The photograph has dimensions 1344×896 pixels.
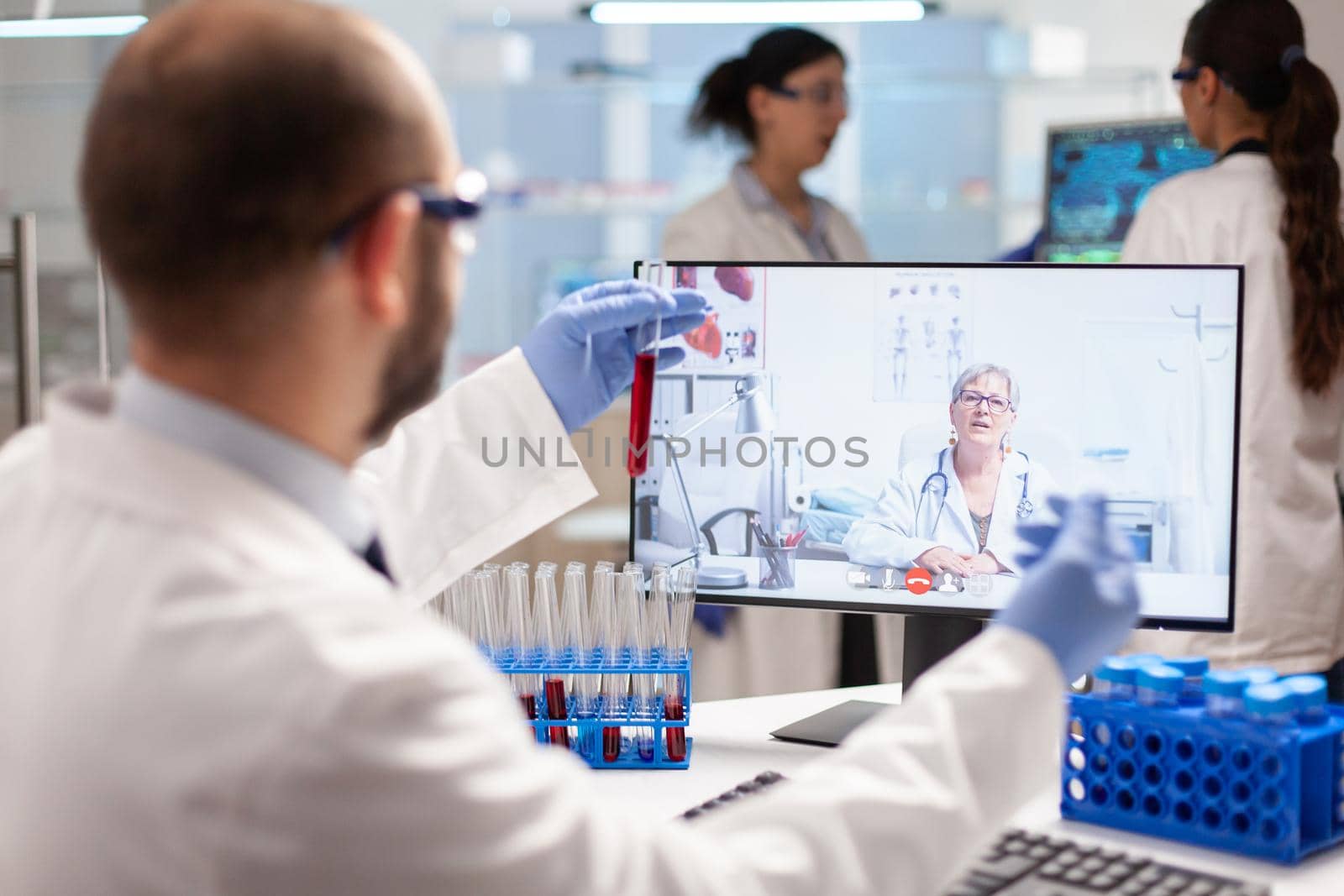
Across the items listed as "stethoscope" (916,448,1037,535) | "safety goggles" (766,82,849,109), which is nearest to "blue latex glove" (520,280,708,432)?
"stethoscope" (916,448,1037,535)

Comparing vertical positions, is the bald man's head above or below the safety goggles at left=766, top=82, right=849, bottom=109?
below

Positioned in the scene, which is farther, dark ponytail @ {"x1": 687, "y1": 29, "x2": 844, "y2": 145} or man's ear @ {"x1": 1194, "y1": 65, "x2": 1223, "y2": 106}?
dark ponytail @ {"x1": 687, "y1": 29, "x2": 844, "y2": 145}

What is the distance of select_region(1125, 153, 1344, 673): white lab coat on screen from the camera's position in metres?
2.26

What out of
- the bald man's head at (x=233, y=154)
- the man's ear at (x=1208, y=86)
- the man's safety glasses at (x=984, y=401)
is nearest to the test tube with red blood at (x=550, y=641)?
the man's safety glasses at (x=984, y=401)

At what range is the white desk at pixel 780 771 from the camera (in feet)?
3.45

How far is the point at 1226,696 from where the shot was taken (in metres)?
1.10

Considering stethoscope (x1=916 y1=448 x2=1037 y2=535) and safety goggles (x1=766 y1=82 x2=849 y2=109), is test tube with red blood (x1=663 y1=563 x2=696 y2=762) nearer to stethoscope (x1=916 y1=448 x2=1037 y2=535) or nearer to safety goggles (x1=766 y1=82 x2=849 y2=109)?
stethoscope (x1=916 y1=448 x2=1037 y2=535)

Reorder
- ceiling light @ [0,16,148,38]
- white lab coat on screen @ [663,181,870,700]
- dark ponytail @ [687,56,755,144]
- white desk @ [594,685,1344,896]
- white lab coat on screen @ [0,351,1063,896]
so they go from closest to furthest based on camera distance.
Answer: white lab coat on screen @ [0,351,1063,896] → white desk @ [594,685,1344,896] → ceiling light @ [0,16,148,38] → white lab coat on screen @ [663,181,870,700] → dark ponytail @ [687,56,755,144]

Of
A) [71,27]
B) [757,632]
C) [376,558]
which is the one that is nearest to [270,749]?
[376,558]

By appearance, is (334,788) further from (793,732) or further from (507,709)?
(793,732)

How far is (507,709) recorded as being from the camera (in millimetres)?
699

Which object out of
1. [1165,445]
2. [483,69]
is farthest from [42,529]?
[483,69]

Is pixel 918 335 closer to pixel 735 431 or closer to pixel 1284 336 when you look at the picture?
pixel 735 431

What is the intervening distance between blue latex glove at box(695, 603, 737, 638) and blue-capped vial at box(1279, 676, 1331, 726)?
Answer: 5.64 feet
